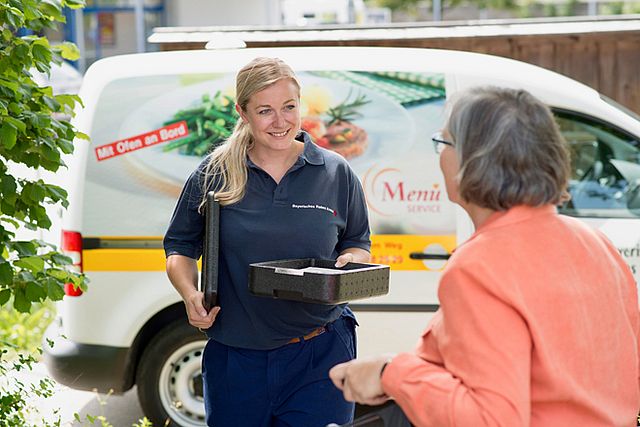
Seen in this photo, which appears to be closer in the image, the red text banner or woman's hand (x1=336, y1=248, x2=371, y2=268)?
woman's hand (x1=336, y1=248, x2=371, y2=268)

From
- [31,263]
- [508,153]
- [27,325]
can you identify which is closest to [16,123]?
[31,263]

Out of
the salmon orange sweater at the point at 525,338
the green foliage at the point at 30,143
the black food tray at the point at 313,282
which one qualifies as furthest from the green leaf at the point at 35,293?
the salmon orange sweater at the point at 525,338

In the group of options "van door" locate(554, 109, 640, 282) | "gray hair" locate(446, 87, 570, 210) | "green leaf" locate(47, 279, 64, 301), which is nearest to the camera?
"gray hair" locate(446, 87, 570, 210)

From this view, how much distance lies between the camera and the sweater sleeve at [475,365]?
1941 millimetres

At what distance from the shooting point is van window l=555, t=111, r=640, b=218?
18.0 ft

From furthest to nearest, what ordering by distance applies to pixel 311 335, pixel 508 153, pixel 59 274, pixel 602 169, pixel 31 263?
pixel 602 169 → pixel 59 274 → pixel 31 263 → pixel 311 335 → pixel 508 153

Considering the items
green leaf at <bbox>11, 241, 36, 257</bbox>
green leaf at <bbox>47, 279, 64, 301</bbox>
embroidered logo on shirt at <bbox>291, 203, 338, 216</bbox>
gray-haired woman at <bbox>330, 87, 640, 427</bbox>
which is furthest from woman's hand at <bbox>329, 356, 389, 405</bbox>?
green leaf at <bbox>11, 241, 36, 257</bbox>

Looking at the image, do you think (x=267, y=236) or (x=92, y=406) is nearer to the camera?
(x=267, y=236)

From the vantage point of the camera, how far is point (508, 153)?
6.81 ft

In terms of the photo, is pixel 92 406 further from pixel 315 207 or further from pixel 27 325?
pixel 315 207

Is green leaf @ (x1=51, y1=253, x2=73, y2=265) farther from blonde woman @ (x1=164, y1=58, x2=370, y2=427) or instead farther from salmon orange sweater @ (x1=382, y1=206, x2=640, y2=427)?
salmon orange sweater @ (x1=382, y1=206, x2=640, y2=427)

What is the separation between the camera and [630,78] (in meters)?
8.48

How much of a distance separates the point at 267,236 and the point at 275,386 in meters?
0.48

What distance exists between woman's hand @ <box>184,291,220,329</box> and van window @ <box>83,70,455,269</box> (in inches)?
84.9
